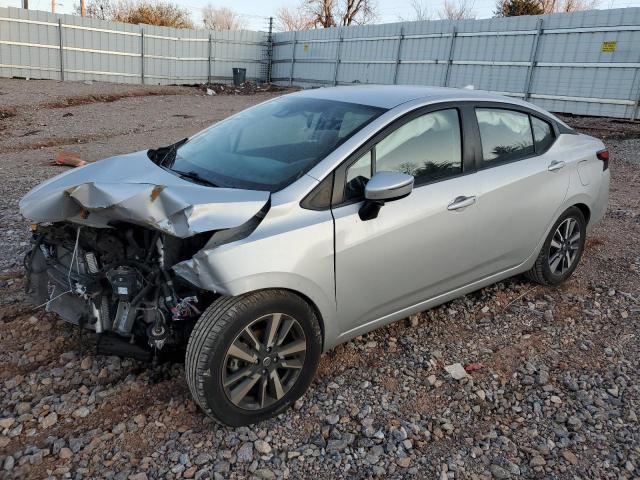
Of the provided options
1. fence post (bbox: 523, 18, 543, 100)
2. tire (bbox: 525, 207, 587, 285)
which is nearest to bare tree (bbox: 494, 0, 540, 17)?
fence post (bbox: 523, 18, 543, 100)

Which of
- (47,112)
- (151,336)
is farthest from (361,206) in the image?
(47,112)

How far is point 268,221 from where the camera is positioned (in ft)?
8.68

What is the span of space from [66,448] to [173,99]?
18.2 meters

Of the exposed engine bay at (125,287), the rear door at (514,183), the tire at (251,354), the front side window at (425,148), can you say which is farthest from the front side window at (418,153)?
the exposed engine bay at (125,287)

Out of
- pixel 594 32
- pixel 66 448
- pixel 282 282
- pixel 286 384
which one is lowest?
pixel 66 448

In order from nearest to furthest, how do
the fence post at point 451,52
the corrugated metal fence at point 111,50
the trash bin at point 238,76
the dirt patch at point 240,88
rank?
the fence post at point 451,52 → the corrugated metal fence at point 111,50 → the dirt patch at point 240,88 → the trash bin at point 238,76

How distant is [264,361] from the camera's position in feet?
8.90

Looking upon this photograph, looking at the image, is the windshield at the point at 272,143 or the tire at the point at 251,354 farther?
the windshield at the point at 272,143

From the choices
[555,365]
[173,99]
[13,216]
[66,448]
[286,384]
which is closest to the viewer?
[66,448]

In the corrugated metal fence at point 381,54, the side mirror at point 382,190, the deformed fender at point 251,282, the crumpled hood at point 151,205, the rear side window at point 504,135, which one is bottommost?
the deformed fender at point 251,282

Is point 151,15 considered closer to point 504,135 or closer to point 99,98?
point 99,98

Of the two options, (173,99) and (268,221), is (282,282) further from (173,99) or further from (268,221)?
(173,99)

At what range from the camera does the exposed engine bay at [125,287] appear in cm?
270

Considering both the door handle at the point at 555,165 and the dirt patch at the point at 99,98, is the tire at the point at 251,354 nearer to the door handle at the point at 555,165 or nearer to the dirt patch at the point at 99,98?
the door handle at the point at 555,165
